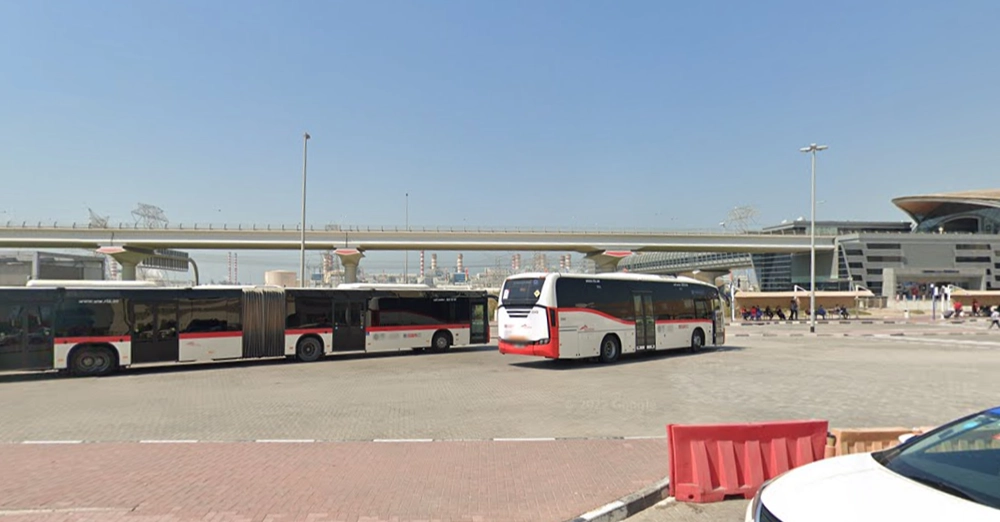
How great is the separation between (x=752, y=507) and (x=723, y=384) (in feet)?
36.0

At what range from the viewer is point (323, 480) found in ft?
22.1

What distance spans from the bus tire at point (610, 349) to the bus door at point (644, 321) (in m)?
1.01

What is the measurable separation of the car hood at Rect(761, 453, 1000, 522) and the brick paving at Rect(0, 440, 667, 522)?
2.11 m

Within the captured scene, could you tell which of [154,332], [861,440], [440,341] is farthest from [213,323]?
[861,440]

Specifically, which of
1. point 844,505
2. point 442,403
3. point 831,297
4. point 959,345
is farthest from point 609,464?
point 831,297

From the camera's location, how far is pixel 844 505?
375cm

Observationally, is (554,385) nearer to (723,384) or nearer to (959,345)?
(723,384)

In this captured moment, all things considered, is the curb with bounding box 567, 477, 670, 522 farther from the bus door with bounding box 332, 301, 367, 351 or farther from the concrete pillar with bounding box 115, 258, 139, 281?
the concrete pillar with bounding box 115, 258, 139, 281

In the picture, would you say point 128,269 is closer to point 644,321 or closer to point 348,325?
point 348,325

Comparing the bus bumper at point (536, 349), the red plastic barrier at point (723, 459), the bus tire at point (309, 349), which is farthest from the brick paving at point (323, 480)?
the bus tire at point (309, 349)

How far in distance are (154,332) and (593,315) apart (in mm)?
12504

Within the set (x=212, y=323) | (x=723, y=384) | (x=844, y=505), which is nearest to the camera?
(x=844, y=505)

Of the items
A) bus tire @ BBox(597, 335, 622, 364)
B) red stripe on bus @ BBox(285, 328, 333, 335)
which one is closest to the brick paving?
bus tire @ BBox(597, 335, 622, 364)

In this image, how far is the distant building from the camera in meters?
57.7
